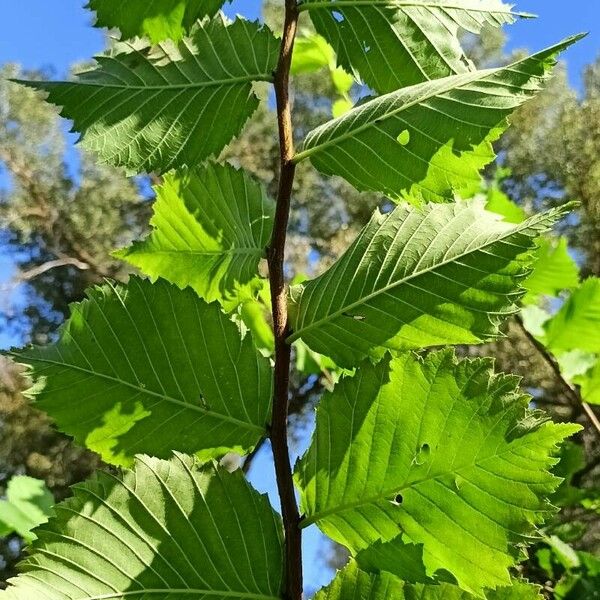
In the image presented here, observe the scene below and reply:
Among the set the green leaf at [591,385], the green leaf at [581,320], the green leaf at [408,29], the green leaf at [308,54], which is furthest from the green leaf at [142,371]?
the green leaf at [591,385]

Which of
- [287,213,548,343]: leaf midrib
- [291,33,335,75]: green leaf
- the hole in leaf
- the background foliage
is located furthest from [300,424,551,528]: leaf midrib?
the background foliage

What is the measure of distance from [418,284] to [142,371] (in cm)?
19

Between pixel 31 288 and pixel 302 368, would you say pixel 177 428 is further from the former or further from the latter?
pixel 31 288

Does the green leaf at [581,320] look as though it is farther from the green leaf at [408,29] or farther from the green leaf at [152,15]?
the green leaf at [152,15]

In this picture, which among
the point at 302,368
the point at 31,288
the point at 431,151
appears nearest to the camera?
the point at 431,151

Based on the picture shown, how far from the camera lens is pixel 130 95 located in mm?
518

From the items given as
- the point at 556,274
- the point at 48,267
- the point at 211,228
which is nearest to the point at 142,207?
the point at 48,267

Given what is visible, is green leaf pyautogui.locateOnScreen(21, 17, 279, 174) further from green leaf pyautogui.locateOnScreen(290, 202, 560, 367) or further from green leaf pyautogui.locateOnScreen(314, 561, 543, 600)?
green leaf pyautogui.locateOnScreen(314, 561, 543, 600)

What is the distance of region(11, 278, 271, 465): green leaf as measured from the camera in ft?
1.51

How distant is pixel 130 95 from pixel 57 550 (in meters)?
0.31

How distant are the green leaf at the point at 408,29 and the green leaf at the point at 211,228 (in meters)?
0.13

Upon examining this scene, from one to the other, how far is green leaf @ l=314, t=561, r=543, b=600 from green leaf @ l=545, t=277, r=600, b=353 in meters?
1.10

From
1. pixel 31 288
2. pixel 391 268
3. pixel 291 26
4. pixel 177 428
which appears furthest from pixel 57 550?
pixel 31 288

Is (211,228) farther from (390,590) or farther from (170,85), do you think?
(390,590)
